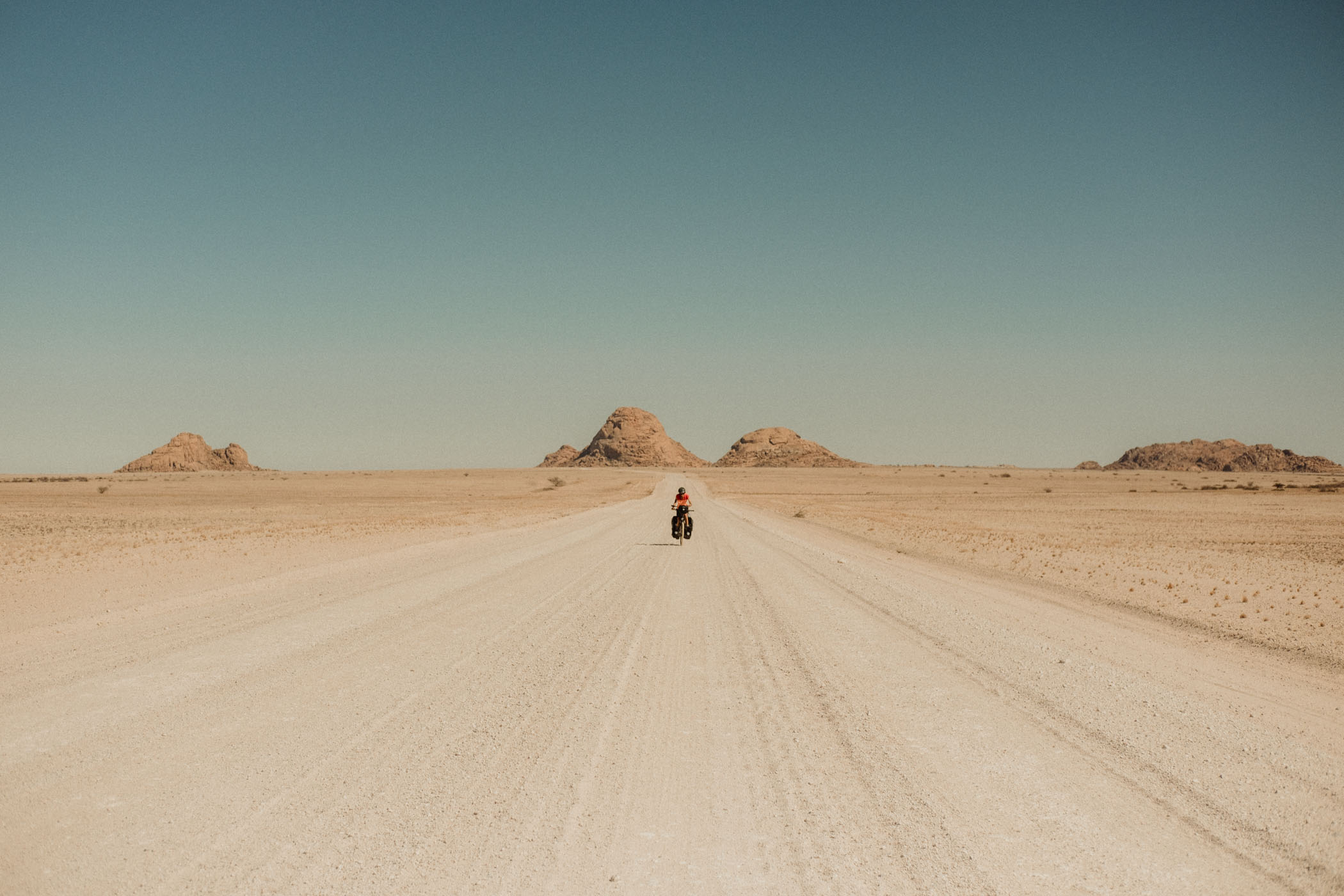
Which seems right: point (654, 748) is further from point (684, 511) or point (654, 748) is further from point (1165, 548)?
point (1165, 548)

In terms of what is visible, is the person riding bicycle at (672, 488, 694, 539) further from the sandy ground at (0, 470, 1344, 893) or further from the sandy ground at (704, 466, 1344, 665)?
the sandy ground at (0, 470, 1344, 893)

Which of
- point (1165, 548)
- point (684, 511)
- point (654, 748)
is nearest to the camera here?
point (654, 748)

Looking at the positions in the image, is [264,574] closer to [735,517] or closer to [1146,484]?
[735,517]

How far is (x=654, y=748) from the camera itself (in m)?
6.02

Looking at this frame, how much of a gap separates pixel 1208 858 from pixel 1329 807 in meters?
1.52

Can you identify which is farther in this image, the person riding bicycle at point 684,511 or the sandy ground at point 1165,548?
the person riding bicycle at point 684,511

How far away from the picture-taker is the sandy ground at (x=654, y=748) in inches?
166

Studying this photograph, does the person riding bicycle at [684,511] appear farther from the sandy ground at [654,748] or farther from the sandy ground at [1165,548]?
the sandy ground at [654,748]

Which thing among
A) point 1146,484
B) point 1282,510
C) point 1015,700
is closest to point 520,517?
point 1015,700

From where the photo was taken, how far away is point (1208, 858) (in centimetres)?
433

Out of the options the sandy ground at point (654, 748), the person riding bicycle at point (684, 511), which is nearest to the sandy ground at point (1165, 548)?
the sandy ground at point (654, 748)

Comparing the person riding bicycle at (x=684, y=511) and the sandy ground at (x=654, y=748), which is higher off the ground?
the person riding bicycle at (x=684, y=511)

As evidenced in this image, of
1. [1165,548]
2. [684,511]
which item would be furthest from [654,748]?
[1165,548]

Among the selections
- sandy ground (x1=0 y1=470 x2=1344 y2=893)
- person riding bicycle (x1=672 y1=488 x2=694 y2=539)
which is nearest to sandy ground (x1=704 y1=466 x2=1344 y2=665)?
sandy ground (x1=0 y1=470 x2=1344 y2=893)
